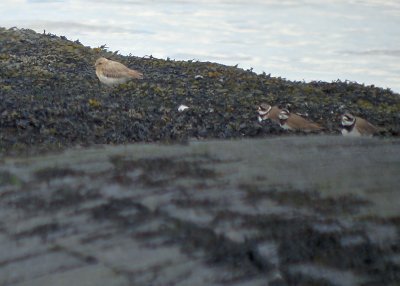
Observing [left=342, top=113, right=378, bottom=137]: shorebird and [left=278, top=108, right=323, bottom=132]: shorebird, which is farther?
[left=278, top=108, right=323, bottom=132]: shorebird

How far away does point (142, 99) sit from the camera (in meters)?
11.4

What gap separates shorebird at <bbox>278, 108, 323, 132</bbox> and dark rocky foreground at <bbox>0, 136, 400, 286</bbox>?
7083 millimetres

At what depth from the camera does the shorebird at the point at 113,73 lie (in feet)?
40.0

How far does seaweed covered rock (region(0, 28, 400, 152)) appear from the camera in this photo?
30.5 ft

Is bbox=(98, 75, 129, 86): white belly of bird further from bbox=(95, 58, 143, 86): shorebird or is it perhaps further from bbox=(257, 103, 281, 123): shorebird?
bbox=(257, 103, 281, 123): shorebird

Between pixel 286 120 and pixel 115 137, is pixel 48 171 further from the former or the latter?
pixel 286 120

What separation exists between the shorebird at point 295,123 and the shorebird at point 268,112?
66mm

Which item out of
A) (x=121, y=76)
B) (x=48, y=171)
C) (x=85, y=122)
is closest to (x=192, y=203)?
(x=48, y=171)

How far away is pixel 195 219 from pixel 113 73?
32.8 ft

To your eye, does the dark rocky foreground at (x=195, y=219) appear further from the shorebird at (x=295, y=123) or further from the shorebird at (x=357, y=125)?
the shorebird at (x=295, y=123)

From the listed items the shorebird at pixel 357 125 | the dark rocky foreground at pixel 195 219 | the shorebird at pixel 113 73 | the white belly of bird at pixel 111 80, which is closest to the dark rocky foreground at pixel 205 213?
the dark rocky foreground at pixel 195 219

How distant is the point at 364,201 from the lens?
107 inches

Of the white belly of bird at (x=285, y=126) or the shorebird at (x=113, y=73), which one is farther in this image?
the shorebird at (x=113, y=73)

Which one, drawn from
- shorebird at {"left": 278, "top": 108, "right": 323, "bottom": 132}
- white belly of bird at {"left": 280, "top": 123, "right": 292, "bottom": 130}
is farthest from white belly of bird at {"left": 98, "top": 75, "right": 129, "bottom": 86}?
white belly of bird at {"left": 280, "top": 123, "right": 292, "bottom": 130}
